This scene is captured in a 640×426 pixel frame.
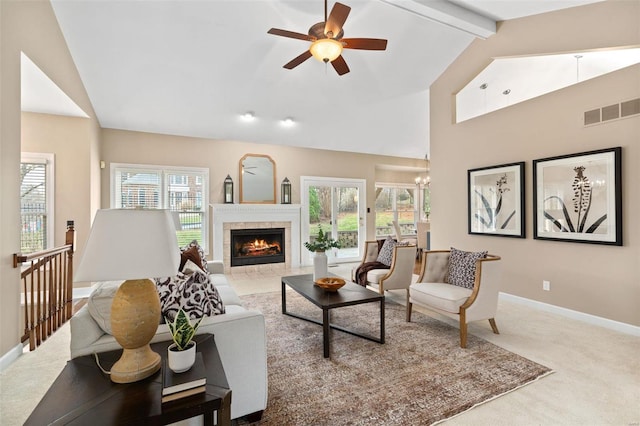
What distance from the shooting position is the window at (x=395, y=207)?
8.78 m

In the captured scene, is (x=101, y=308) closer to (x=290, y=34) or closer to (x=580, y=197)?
(x=290, y=34)

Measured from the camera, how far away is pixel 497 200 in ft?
14.0

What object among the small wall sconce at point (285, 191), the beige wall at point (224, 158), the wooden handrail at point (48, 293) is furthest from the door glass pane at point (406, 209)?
the wooden handrail at point (48, 293)

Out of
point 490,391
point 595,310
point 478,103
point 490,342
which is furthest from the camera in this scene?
point 478,103

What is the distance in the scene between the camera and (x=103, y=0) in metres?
3.09

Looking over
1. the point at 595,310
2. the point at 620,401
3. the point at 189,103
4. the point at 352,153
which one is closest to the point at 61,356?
the point at 189,103

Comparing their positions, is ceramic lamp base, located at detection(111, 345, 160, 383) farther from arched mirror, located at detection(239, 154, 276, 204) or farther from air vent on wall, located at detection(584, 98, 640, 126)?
arched mirror, located at detection(239, 154, 276, 204)

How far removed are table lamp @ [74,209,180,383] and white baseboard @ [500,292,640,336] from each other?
419 cm

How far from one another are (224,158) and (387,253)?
12.9 feet

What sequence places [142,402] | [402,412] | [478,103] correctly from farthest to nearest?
[478,103], [402,412], [142,402]

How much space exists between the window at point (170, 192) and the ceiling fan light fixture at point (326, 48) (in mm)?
4103

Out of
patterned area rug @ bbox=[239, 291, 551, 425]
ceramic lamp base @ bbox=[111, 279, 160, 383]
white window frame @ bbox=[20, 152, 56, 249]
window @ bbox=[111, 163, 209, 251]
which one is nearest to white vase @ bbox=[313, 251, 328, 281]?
patterned area rug @ bbox=[239, 291, 551, 425]

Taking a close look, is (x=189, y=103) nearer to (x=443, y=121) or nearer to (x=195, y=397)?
(x=443, y=121)

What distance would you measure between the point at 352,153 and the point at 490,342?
5567mm
